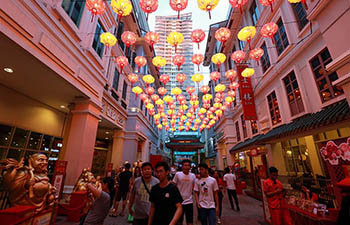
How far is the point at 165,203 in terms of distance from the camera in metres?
2.17

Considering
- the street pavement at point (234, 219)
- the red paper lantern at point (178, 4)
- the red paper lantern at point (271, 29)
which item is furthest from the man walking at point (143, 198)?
the red paper lantern at point (271, 29)

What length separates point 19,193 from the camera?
2668 mm

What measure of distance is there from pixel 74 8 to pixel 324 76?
1076 cm

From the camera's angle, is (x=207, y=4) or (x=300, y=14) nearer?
(x=207, y=4)

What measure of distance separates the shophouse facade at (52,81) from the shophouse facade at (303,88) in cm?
736

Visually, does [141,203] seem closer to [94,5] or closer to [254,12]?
[94,5]

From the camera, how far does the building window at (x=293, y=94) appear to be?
7.44m

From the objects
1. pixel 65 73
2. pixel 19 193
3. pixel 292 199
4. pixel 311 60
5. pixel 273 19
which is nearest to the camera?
pixel 19 193

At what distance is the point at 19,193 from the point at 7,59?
13.2ft

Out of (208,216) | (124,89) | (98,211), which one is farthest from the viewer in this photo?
(124,89)

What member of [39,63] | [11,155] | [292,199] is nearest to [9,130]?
[11,155]

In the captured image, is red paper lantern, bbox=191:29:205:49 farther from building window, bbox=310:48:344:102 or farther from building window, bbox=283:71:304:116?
building window, bbox=283:71:304:116

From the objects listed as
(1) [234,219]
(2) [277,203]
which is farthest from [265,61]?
(1) [234,219]

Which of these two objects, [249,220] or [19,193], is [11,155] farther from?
[249,220]
